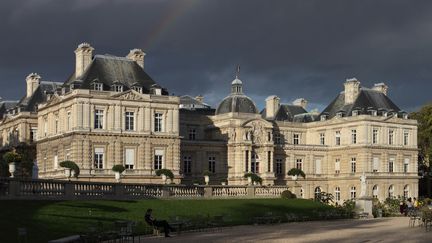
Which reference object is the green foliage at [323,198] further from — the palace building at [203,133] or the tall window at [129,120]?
the tall window at [129,120]

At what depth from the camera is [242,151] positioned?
78375 mm

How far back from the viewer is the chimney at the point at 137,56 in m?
70.4

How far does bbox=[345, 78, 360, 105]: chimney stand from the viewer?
3479 inches

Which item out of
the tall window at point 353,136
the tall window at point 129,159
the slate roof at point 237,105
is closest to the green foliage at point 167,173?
the tall window at point 129,159

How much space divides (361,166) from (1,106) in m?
44.6

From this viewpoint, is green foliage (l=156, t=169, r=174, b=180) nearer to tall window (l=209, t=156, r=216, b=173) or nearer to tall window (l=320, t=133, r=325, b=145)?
tall window (l=209, t=156, r=216, b=173)

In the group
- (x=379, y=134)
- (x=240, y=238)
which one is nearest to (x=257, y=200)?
(x=240, y=238)

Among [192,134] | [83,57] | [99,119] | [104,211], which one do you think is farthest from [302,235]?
[192,134]

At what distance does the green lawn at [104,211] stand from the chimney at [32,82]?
41697mm

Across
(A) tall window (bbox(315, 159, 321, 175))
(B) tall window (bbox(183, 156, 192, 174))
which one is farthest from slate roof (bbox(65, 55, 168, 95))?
(A) tall window (bbox(315, 159, 321, 175))

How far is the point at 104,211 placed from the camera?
3406cm

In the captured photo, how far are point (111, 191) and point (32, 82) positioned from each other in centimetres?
4540

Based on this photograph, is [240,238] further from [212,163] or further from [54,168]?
[212,163]

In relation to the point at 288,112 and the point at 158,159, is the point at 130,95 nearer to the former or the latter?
the point at 158,159
